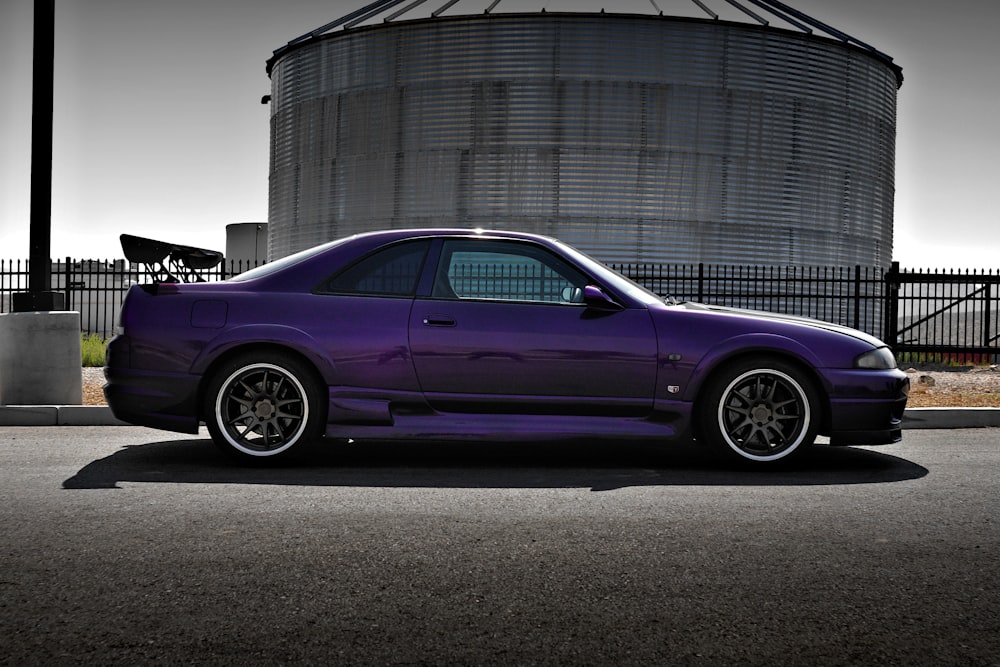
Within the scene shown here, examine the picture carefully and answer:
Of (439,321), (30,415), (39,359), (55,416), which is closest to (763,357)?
(439,321)

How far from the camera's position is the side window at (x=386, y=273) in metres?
5.98

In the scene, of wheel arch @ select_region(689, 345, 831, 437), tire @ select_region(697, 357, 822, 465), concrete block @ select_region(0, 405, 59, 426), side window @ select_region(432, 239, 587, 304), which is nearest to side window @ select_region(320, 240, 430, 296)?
side window @ select_region(432, 239, 587, 304)

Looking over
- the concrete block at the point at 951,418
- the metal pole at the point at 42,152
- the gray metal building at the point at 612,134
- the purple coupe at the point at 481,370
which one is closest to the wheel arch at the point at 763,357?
the purple coupe at the point at 481,370

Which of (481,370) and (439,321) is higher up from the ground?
(439,321)

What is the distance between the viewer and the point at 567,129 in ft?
57.5

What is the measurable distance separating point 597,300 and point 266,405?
6.77 feet

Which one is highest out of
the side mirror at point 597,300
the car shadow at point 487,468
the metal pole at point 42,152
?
the metal pole at point 42,152

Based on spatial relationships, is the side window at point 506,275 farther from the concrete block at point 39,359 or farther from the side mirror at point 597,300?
the concrete block at point 39,359

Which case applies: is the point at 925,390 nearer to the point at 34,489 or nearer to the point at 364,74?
the point at 34,489

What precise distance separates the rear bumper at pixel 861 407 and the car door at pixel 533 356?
3.68ft

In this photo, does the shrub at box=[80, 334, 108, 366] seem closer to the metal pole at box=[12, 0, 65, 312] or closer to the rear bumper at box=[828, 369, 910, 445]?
the metal pole at box=[12, 0, 65, 312]

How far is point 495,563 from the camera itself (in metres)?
3.59

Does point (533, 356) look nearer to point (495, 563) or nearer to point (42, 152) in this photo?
point (495, 563)

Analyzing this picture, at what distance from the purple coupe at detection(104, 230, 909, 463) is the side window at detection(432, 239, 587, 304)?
4 cm
